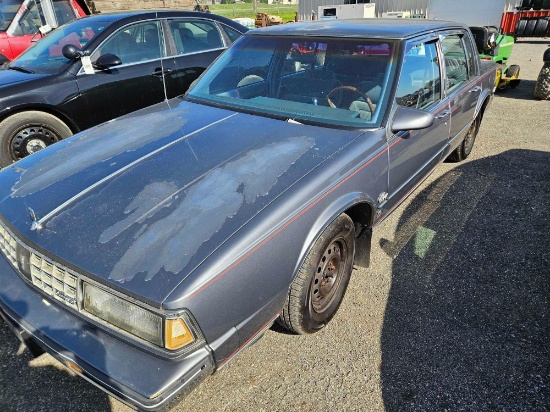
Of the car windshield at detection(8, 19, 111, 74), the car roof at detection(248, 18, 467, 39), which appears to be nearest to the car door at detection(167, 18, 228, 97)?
the car windshield at detection(8, 19, 111, 74)

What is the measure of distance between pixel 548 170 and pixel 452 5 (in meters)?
10.3

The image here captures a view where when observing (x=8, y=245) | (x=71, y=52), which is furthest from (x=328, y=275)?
(x=71, y=52)

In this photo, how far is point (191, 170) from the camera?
2.02 meters

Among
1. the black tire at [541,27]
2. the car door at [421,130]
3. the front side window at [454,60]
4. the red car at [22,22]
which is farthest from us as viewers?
the black tire at [541,27]

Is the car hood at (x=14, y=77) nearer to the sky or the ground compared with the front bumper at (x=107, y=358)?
nearer to the sky

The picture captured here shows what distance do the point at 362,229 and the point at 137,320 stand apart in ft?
4.93

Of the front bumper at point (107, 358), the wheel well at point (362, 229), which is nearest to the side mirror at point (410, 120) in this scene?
the wheel well at point (362, 229)

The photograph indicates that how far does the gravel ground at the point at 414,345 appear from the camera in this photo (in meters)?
1.95

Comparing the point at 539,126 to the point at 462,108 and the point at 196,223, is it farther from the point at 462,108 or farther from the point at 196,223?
the point at 196,223

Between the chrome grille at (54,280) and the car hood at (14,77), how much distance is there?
9.89 ft

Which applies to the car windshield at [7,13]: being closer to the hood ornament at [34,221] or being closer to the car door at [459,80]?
the hood ornament at [34,221]

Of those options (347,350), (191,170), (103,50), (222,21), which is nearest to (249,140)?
(191,170)

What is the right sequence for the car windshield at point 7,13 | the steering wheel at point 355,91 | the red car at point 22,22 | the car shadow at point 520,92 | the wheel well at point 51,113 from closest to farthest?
1. the steering wheel at point 355,91
2. the wheel well at point 51,113
3. the red car at point 22,22
4. the car windshield at point 7,13
5. the car shadow at point 520,92

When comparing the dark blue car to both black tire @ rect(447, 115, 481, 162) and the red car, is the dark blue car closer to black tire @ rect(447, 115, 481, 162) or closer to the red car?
black tire @ rect(447, 115, 481, 162)
